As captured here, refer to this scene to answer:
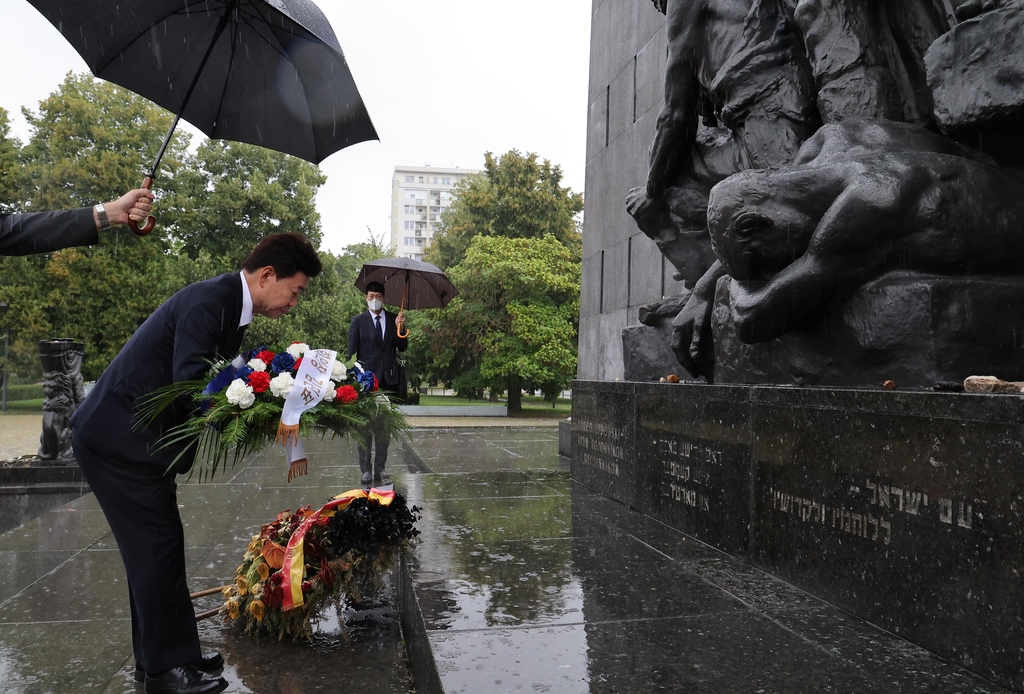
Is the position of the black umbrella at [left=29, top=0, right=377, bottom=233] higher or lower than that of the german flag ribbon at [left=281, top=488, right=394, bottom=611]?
higher

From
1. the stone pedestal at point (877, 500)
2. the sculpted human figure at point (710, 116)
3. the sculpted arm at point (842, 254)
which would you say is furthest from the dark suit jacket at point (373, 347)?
the sculpted arm at point (842, 254)

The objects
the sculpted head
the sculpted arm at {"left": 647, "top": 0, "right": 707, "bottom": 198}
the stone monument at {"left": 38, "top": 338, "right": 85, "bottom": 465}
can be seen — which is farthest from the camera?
Result: the stone monument at {"left": 38, "top": 338, "right": 85, "bottom": 465}

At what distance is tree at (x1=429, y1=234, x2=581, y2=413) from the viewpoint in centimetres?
2725

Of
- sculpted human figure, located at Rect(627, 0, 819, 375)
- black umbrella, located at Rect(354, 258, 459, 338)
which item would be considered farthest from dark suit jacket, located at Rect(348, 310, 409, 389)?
sculpted human figure, located at Rect(627, 0, 819, 375)

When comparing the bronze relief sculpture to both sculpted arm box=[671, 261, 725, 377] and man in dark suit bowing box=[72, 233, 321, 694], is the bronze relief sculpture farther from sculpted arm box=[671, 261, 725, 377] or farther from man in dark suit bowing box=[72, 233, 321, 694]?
man in dark suit bowing box=[72, 233, 321, 694]

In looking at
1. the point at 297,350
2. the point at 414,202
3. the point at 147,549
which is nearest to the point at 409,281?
the point at 297,350

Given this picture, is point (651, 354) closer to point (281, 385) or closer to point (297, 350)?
point (297, 350)

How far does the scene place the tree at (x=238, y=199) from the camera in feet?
111

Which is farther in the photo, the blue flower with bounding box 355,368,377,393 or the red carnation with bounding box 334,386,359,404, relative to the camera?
the blue flower with bounding box 355,368,377,393

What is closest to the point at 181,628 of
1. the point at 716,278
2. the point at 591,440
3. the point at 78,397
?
the point at 716,278

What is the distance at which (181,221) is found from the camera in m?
32.4

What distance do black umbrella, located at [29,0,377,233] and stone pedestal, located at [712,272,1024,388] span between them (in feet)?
9.52

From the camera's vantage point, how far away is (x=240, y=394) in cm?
290

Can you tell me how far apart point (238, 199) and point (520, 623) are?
33997mm
